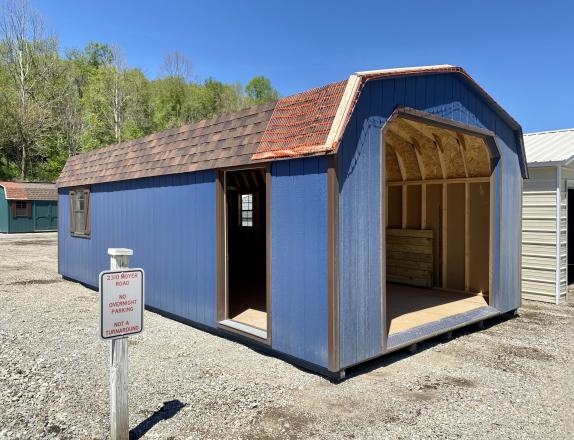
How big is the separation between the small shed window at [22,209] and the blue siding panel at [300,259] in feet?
87.1

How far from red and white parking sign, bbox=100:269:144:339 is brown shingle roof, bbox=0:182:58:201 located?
26129 mm

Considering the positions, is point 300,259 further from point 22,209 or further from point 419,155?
point 22,209

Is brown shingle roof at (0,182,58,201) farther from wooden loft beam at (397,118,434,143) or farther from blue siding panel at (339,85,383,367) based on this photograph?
blue siding panel at (339,85,383,367)

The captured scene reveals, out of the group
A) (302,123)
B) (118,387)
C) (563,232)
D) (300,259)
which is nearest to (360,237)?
(300,259)

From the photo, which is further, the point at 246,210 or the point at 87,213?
the point at 246,210

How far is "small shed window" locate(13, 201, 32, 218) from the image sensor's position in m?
26.4

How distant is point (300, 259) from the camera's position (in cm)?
493

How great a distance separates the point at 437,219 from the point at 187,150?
5123 millimetres

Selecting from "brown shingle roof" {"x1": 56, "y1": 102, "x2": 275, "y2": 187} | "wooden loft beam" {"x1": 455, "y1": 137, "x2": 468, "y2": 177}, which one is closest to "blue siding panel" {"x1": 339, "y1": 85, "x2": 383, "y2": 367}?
"brown shingle roof" {"x1": 56, "y1": 102, "x2": 275, "y2": 187}

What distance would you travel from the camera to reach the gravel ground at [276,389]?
365 cm

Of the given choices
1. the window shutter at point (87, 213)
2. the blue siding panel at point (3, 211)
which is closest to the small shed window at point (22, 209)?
the blue siding panel at point (3, 211)

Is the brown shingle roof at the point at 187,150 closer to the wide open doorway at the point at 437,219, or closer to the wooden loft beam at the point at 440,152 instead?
the wide open doorway at the point at 437,219

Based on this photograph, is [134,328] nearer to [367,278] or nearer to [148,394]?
Answer: [148,394]

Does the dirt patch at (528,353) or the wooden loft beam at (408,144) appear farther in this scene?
the wooden loft beam at (408,144)
